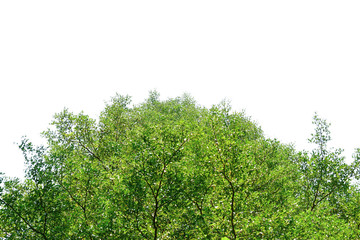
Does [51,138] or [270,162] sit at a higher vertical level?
[51,138]

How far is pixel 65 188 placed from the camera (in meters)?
17.7

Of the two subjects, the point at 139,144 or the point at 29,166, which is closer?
the point at 139,144

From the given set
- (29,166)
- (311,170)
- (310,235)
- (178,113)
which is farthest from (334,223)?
(178,113)

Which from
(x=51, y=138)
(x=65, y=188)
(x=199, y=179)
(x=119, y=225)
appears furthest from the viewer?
(x=51, y=138)

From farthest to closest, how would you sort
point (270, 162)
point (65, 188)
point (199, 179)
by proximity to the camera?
point (270, 162) < point (65, 188) < point (199, 179)

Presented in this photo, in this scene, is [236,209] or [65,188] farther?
[65,188]

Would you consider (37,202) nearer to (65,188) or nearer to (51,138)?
(65,188)

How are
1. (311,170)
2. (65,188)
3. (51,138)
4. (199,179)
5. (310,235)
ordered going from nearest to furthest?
1. (310,235)
2. (199,179)
3. (65,188)
4. (311,170)
5. (51,138)

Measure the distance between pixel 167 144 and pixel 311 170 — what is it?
59.2 ft

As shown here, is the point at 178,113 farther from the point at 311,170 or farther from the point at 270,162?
the point at 311,170

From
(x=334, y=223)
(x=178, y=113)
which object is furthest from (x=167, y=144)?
(x=178, y=113)

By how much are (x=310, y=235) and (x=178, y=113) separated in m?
33.0

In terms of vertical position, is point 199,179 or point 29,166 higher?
point 29,166

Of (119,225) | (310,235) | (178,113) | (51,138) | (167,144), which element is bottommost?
(310,235)
